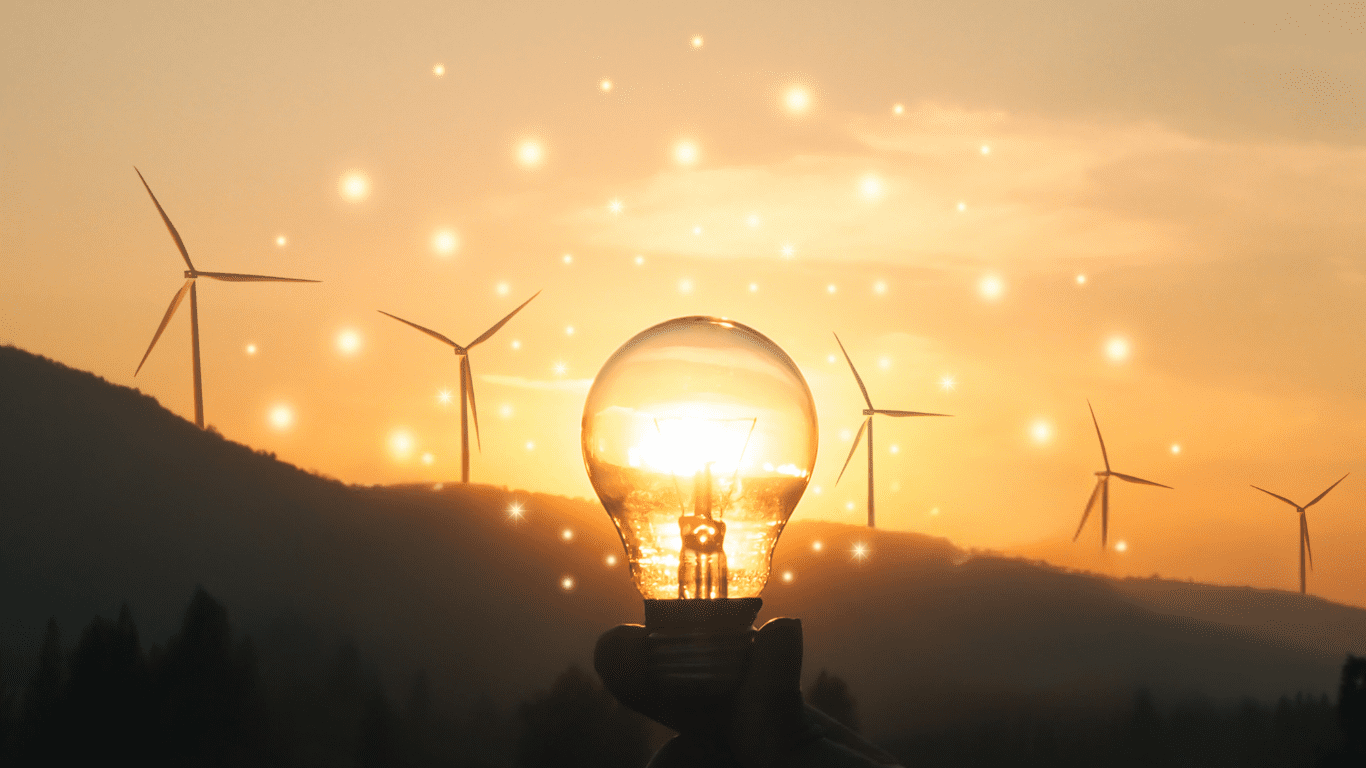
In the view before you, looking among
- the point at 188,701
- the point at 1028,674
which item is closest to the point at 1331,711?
the point at 1028,674

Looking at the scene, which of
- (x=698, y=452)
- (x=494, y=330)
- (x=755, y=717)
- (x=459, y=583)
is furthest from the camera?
(x=459, y=583)

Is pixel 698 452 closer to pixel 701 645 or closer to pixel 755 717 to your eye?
pixel 701 645

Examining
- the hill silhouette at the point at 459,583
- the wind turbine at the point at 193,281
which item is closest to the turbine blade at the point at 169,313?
the wind turbine at the point at 193,281

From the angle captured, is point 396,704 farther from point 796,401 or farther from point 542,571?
point 796,401

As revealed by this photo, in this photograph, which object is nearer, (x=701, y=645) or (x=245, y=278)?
(x=701, y=645)

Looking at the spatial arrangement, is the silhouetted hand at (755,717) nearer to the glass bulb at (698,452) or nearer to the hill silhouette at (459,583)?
the glass bulb at (698,452)

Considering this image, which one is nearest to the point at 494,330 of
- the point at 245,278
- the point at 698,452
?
the point at 245,278
